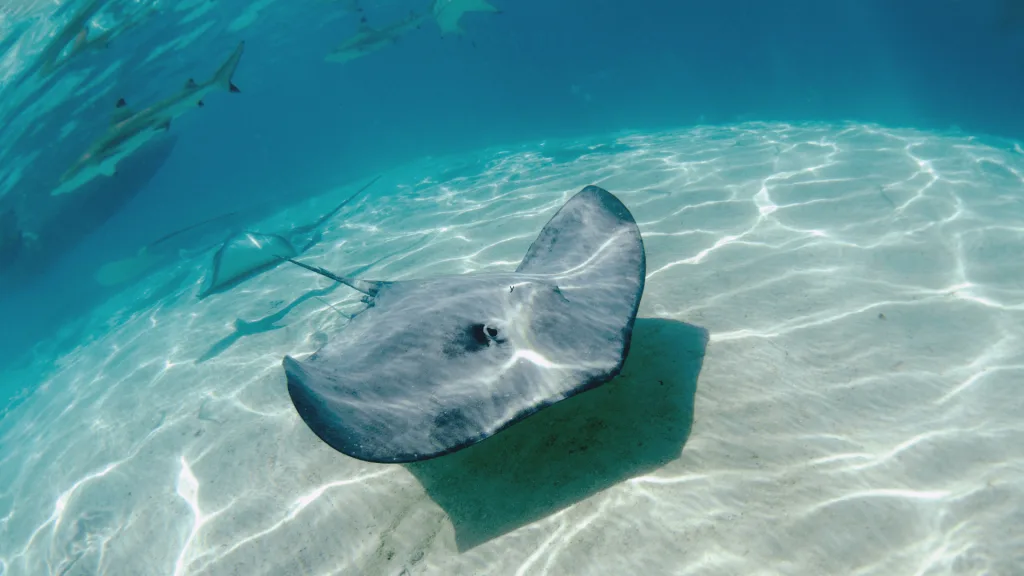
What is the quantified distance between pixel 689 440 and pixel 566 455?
81 centimetres

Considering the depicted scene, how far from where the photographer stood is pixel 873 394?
3.31 metres

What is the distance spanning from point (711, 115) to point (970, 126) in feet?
46.9

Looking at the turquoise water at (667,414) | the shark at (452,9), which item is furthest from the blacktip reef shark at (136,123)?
the shark at (452,9)

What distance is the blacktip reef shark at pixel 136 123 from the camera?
1298 cm

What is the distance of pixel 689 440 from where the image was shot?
10.0 feet

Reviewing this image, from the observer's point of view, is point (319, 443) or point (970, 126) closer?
point (319, 443)

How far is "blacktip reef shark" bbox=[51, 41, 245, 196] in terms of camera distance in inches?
511

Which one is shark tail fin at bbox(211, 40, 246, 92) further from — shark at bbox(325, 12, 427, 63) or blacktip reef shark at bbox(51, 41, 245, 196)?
shark at bbox(325, 12, 427, 63)

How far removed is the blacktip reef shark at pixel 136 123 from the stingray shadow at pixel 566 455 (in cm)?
1355

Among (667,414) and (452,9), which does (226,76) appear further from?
(667,414)

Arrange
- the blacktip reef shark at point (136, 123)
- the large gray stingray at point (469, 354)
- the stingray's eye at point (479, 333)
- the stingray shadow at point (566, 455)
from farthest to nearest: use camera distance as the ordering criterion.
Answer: the blacktip reef shark at point (136, 123) < the stingray shadow at point (566, 455) < the stingray's eye at point (479, 333) < the large gray stingray at point (469, 354)

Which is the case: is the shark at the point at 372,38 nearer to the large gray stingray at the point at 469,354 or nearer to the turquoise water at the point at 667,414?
the turquoise water at the point at 667,414

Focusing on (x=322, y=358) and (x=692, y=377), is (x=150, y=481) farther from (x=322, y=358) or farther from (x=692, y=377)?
(x=692, y=377)

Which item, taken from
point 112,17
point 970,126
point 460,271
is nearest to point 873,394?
point 460,271
